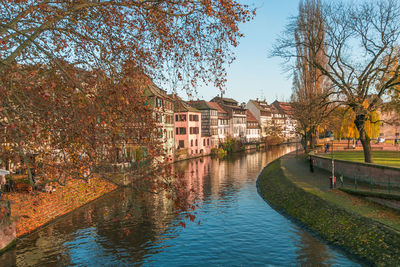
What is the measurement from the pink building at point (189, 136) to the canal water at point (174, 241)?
3539cm

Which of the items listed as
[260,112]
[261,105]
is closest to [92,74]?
[260,112]

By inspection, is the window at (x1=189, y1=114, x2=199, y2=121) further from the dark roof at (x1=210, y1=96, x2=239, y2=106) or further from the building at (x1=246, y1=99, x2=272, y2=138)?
the building at (x1=246, y1=99, x2=272, y2=138)

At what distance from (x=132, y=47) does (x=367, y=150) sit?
25.5 metres

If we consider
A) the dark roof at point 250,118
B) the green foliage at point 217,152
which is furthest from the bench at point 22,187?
the dark roof at point 250,118

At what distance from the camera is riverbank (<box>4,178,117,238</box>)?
20328 mm

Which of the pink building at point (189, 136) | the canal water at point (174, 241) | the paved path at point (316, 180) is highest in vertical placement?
the pink building at point (189, 136)

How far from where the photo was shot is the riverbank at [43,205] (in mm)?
20328

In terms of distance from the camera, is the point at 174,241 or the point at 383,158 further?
the point at 383,158

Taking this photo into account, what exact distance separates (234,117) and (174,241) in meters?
75.8

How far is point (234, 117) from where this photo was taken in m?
93.2

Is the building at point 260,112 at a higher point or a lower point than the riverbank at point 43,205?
higher

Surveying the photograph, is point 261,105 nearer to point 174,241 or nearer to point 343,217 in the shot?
point 343,217

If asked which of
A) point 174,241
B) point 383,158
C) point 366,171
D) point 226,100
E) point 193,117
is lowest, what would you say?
point 174,241

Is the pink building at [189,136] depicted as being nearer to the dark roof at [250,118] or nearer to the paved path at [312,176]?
the paved path at [312,176]
